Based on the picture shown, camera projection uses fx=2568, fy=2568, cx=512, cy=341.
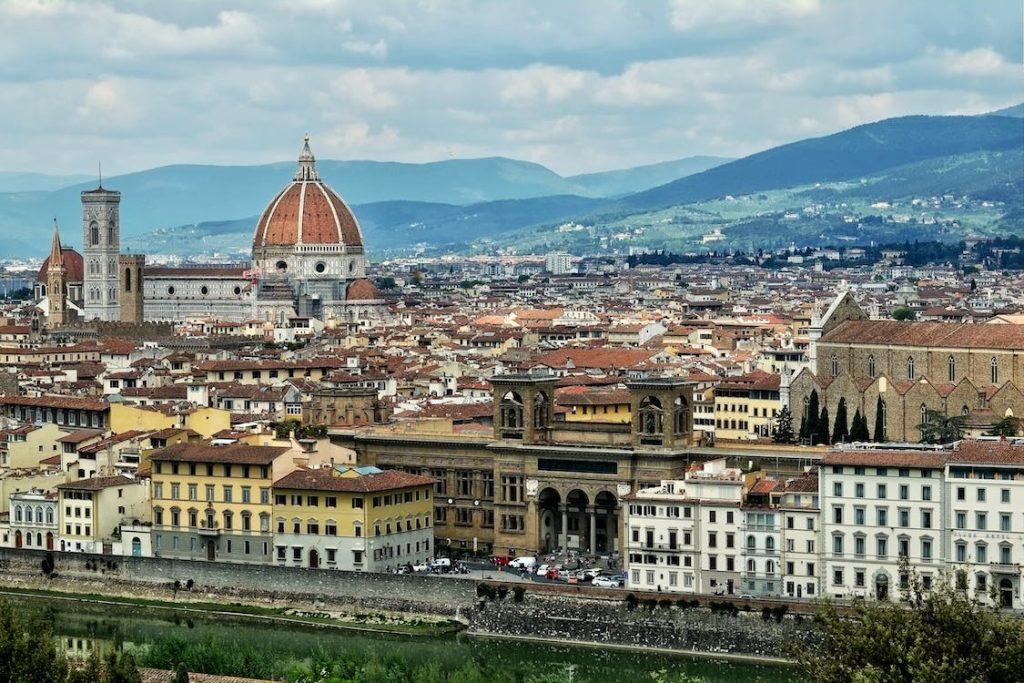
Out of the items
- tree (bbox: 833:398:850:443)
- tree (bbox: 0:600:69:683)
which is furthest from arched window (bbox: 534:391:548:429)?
tree (bbox: 0:600:69:683)

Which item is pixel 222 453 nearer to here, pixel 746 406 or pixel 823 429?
pixel 823 429

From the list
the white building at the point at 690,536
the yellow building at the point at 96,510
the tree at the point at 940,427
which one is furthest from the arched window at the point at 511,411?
the tree at the point at 940,427

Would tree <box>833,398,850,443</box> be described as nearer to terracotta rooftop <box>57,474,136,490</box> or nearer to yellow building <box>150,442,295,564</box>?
yellow building <box>150,442,295,564</box>

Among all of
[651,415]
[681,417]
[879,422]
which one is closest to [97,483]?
[651,415]

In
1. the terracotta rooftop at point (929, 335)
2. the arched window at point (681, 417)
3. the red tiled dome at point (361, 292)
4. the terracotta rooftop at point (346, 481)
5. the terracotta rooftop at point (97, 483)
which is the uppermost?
the red tiled dome at point (361, 292)

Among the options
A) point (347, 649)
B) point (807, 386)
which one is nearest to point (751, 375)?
point (807, 386)

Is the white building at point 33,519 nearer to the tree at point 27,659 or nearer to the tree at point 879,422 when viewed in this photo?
the tree at point 27,659
